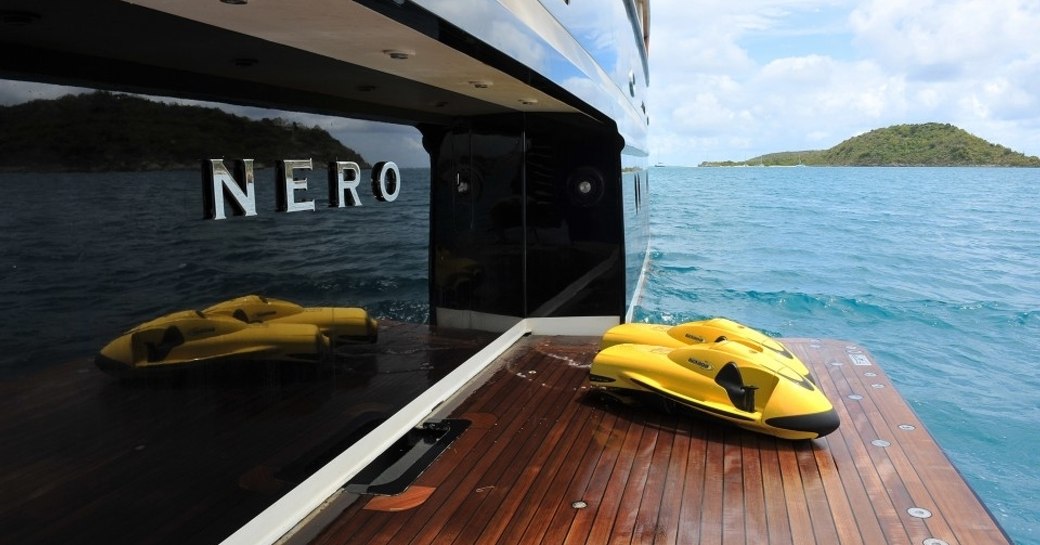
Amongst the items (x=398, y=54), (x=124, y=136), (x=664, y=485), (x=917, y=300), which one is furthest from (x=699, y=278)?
(x=124, y=136)

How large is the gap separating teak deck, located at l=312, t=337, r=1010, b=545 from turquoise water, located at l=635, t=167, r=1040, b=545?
12.8 feet

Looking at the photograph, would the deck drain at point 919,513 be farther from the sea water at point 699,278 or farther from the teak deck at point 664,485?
the sea water at point 699,278

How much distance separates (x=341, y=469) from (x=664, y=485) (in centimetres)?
158

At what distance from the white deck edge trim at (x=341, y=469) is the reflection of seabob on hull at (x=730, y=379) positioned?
101 centimetres

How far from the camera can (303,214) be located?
3.46 m

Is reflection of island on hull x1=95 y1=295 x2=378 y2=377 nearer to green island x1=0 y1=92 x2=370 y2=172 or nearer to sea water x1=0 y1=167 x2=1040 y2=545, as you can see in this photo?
sea water x1=0 y1=167 x2=1040 y2=545

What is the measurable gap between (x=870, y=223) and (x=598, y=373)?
3593 centimetres

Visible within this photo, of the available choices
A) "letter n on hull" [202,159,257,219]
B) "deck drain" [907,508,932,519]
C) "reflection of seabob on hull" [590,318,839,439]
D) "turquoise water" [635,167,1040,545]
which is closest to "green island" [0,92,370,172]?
"letter n on hull" [202,159,257,219]

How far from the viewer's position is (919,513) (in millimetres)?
3363

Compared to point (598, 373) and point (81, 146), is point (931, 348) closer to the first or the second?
point (598, 373)

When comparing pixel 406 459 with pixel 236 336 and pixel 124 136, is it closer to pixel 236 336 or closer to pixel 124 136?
pixel 236 336

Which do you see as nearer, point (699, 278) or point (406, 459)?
point (406, 459)

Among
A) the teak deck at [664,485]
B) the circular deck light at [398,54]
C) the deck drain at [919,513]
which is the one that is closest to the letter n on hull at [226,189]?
the circular deck light at [398,54]

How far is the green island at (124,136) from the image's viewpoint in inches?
84.3
